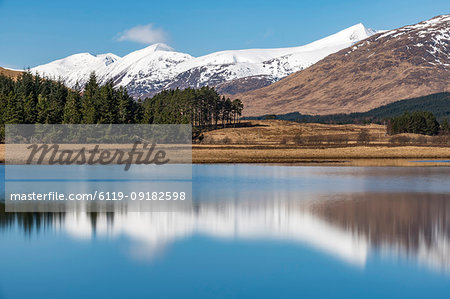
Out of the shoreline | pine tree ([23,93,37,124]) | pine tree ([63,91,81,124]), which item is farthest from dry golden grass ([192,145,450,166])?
pine tree ([23,93,37,124])

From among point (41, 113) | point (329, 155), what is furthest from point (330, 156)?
point (41, 113)

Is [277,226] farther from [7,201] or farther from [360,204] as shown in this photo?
[7,201]

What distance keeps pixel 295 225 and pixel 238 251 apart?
287 inches

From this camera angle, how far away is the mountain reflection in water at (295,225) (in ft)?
86.4

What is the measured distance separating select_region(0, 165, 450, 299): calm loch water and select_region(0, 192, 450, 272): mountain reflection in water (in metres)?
0.06

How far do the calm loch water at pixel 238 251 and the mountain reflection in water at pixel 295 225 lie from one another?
0.06 metres

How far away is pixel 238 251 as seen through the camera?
25.9m

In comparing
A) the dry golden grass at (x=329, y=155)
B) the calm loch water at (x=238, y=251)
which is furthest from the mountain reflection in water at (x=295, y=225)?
the dry golden grass at (x=329, y=155)

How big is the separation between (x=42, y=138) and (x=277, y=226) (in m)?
109

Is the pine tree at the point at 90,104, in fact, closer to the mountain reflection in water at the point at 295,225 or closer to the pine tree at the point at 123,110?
the pine tree at the point at 123,110

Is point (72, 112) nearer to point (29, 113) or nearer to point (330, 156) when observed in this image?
point (29, 113)

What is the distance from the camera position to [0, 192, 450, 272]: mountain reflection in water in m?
26.3

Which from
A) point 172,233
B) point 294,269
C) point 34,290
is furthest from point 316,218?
point 34,290

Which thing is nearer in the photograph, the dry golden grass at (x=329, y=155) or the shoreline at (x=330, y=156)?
the shoreline at (x=330, y=156)
